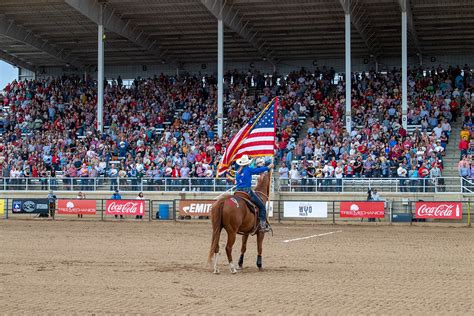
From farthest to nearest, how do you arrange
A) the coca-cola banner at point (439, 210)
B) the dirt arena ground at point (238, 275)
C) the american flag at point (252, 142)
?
the coca-cola banner at point (439, 210) < the american flag at point (252, 142) < the dirt arena ground at point (238, 275)

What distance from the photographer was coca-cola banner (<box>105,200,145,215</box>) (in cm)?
3472

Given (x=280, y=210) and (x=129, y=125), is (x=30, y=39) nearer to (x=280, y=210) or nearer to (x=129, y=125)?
(x=129, y=125)

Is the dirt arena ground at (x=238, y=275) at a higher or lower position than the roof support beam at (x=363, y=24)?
lower

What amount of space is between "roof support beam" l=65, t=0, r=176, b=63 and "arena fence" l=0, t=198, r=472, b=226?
994 centimetres

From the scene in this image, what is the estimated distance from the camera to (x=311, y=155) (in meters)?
37.1

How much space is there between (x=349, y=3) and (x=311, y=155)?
7330 mm

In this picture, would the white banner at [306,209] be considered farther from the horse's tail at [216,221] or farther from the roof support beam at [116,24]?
the horse's tail at [216,221]

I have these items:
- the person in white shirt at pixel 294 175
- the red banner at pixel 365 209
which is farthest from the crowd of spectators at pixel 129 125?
the red banner at pixel 365 209

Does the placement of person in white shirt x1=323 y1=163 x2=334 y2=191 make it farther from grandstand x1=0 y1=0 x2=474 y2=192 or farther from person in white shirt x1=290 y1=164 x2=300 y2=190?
person in white shirt x1=290 y1=164 x2=300 y2=190

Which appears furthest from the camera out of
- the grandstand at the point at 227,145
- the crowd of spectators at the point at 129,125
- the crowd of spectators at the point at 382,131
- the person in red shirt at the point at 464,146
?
the crowd of spectators at the point at 129,125

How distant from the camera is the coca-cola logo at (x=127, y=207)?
34750 millimetres

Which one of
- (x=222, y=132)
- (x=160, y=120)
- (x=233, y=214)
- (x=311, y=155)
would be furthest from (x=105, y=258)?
(x=160, y=120)

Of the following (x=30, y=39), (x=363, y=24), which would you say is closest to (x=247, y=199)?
(x=363, y=24)

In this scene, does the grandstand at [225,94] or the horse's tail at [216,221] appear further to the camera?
the grandstand at [225,94]
